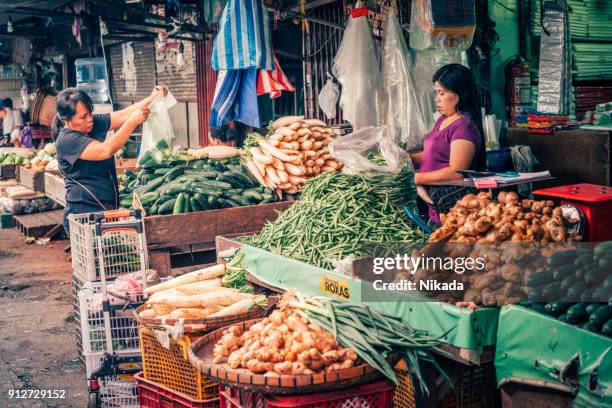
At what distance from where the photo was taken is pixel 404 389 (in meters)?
3.86

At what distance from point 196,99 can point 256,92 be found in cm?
449

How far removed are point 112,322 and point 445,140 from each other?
9.39 ft

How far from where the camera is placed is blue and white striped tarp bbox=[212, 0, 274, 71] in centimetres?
784

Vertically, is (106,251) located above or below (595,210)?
below

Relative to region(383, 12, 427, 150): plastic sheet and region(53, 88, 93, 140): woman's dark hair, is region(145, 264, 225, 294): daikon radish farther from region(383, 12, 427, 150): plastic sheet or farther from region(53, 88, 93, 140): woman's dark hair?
region(383, 12, 427, 150): plastic sheet

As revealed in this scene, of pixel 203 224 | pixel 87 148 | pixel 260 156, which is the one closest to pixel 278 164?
pixel 260 156

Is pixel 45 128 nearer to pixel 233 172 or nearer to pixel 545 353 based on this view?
pixel 233 172

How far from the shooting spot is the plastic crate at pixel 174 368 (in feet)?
13.4

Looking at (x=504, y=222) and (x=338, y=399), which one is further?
(x=504, y=222)

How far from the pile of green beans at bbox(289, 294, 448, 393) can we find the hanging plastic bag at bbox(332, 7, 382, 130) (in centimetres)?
393

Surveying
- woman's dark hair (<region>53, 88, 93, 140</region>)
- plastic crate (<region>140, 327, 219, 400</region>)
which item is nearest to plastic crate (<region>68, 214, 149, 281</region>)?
plastic crate (<region>140, 327, 219, 400</region>)

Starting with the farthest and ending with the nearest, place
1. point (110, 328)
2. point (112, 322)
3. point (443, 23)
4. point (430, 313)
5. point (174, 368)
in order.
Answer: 1. point (443, 23)
2. point (112, 322)
3. point (110, 328)
4. point (174, 368)
5. point (430, 313)

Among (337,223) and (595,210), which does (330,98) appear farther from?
(595,210)

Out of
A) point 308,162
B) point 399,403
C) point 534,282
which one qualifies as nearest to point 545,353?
point 534,282
